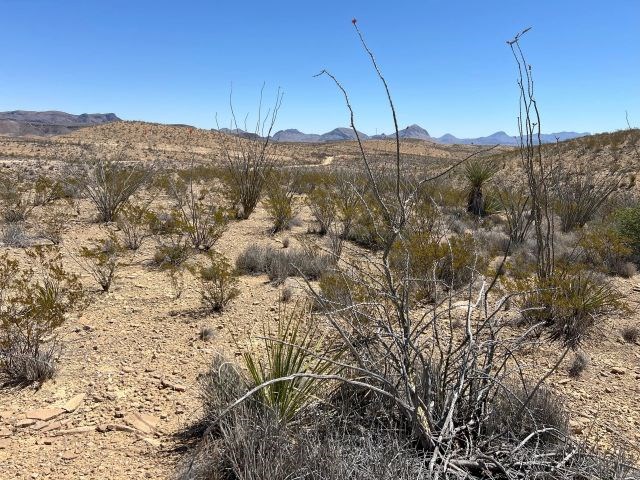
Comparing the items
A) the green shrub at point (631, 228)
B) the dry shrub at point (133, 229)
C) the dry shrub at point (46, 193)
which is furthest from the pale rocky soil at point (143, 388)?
the dry shrub at point (46, 193)

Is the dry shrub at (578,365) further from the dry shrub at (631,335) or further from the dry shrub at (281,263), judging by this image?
the dry shrub at (281,263)

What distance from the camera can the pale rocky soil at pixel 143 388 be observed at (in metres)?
3.04

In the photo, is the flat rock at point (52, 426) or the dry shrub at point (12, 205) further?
the dry shrub at point (12, 205)

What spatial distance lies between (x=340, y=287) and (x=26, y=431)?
3.16 meters

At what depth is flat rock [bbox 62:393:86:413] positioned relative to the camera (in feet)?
11.7

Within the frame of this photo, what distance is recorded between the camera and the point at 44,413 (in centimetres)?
349

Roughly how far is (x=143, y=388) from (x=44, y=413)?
73 cm

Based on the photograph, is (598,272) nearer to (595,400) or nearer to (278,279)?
(595,400)

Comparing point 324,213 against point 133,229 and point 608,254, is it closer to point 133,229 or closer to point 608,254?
point 133,229

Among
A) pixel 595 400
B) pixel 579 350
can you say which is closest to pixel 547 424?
pixel 595 400

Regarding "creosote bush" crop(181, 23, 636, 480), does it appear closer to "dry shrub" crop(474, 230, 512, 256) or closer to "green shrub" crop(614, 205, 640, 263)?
"dry shrub" crop(474, 230, 512, 256)

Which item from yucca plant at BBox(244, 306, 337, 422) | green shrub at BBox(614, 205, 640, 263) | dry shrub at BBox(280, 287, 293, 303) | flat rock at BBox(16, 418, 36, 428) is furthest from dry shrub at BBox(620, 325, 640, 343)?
flat rock at BBox(16, 418, 36, 428)

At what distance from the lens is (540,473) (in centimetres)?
239

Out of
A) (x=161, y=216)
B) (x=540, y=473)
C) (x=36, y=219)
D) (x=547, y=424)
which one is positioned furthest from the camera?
(x=161, y=216)
